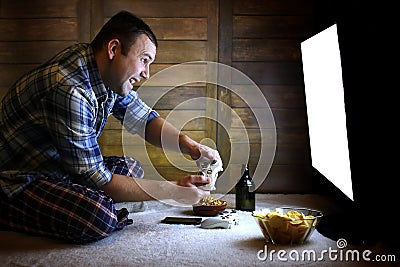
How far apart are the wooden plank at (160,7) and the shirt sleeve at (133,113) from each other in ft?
2.64

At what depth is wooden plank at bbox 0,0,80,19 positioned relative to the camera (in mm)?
2984

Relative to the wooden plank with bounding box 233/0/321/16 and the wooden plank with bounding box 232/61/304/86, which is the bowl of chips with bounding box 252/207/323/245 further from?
the wooden plank with bounding box 233/0/321/16

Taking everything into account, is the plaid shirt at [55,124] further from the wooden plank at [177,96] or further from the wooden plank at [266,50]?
the wooden plank at [266,50]

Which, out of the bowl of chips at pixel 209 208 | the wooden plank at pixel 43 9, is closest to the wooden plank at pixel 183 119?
A: the wooden plank at pixel 43 9

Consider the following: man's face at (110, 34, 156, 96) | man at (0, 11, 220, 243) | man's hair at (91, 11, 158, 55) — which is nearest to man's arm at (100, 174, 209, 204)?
man at (0, 11, 220, 243)

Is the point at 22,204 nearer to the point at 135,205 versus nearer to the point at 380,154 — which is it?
the point at 135,205

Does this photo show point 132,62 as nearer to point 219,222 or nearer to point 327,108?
point 219,222

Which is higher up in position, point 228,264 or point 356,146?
point 356,146

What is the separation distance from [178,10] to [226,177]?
99cm

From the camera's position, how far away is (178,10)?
300 cm

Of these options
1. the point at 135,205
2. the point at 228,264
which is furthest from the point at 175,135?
the point at 228,264

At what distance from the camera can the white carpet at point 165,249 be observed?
1.67 meters

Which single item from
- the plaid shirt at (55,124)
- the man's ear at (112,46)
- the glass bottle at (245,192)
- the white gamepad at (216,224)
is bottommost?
the white gamepad at (216,224)

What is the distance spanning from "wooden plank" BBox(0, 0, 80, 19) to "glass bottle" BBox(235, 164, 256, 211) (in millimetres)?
1378
